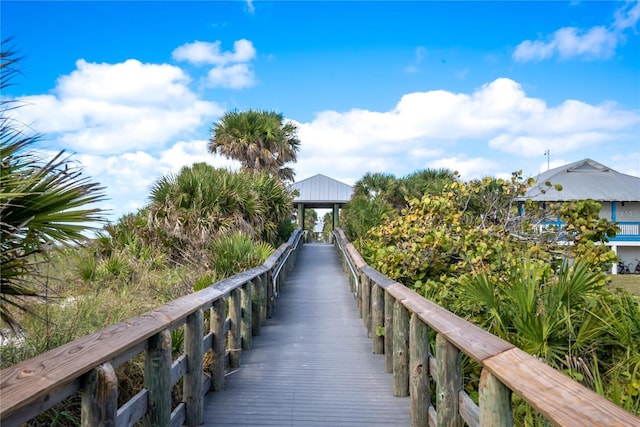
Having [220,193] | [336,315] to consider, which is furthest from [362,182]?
[336,315]

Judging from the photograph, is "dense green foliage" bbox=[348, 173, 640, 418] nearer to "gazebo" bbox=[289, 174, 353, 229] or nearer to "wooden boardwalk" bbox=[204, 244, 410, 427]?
"wooden boardwalk" bbox=[204, 244, 410, 427]

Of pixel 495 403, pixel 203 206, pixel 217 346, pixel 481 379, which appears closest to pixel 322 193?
pixel 203 206

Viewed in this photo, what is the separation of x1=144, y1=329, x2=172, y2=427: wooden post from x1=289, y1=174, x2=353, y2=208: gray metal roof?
964 inches

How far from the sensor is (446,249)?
25.1 feet

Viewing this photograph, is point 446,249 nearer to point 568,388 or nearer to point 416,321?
point 416,321

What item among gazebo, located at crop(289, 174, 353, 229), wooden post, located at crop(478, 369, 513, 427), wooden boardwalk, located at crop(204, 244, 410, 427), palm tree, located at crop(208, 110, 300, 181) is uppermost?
palm tree, located at crop(208, 110, 300, 181)

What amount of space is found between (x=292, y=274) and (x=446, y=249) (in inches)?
264

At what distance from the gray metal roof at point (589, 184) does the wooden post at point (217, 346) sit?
2393cm

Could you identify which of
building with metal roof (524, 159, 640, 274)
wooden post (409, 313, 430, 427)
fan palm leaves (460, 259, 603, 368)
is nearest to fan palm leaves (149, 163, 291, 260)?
fan palm leaves (460, 259, 603, 368)

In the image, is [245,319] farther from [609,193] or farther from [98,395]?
[609,193]

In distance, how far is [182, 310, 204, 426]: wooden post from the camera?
3.87m

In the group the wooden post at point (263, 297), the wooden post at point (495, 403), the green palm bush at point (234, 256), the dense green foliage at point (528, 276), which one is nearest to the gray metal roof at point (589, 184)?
the dense green foliage at point (528, 276)

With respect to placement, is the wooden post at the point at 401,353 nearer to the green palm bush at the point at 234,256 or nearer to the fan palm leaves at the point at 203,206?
the green palm bush at the point at 234,256

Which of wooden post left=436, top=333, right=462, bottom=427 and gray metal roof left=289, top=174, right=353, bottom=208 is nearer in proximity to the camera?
wooden post left=436, top=333, right=462, bottom=427
